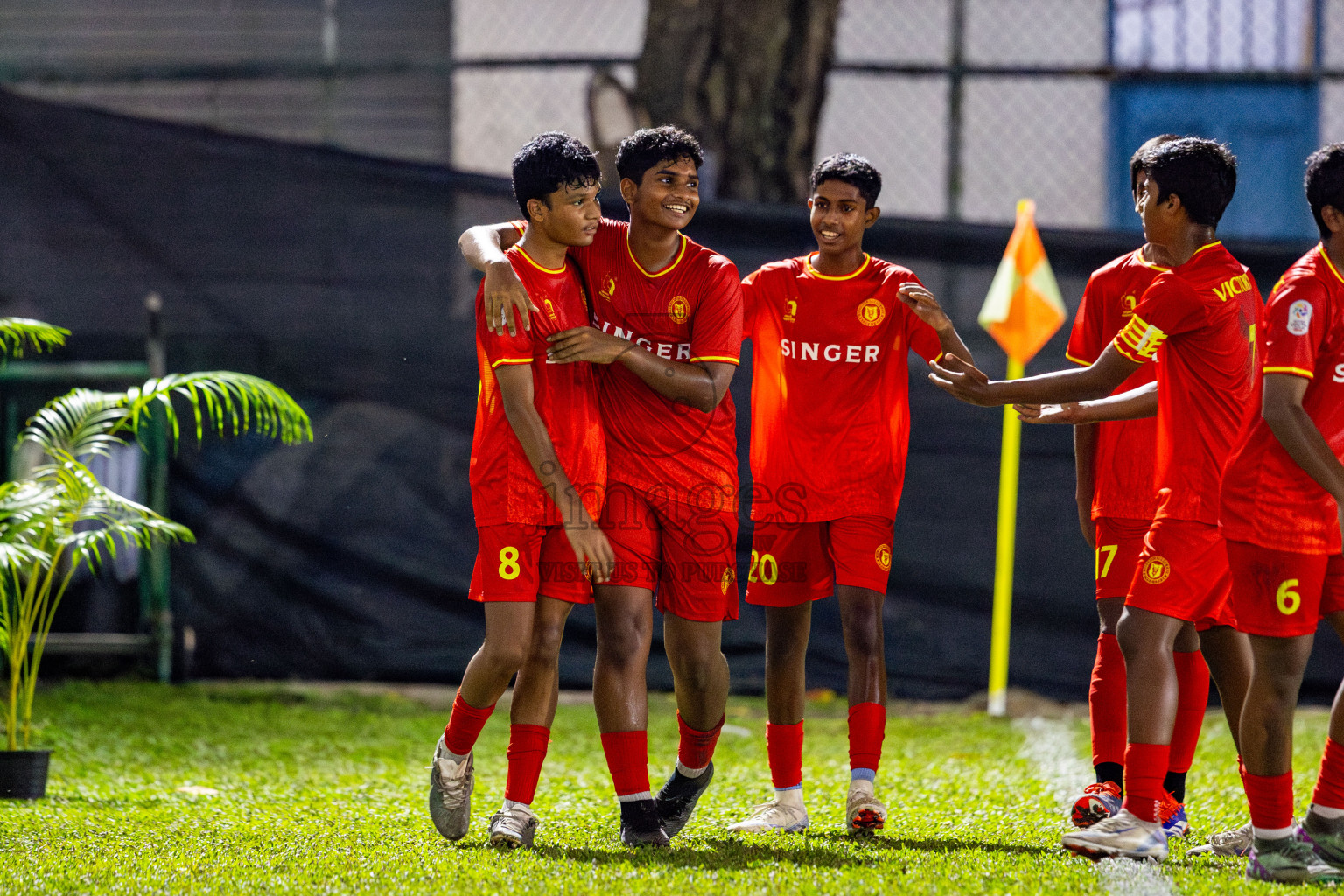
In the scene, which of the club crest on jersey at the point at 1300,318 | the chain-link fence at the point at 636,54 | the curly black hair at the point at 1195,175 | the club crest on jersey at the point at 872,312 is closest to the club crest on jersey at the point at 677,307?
the club crest on jersey at the point at 872,312

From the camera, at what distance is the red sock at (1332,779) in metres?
3.22

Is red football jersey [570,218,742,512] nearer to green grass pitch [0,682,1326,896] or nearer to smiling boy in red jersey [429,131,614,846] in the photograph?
smiling boy in red jersey [429,131,614,846]

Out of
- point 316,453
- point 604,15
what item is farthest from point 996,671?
point 604,15

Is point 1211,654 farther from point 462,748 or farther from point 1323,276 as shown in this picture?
point 462,748

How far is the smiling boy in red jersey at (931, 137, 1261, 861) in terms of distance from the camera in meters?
3.49

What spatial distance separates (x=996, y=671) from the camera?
6426 mm

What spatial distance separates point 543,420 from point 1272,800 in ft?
6.64

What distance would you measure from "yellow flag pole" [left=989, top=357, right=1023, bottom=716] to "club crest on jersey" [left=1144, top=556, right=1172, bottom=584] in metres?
2.63

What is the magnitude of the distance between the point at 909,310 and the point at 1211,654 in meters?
1.33

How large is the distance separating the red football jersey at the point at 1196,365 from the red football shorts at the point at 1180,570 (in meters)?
0.04

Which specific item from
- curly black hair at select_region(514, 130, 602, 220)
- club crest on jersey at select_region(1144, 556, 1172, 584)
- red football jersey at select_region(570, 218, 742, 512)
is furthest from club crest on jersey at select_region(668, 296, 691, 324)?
club crest on jersey at select_region(1144, 556, 1172, 584)

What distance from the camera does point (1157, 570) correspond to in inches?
140

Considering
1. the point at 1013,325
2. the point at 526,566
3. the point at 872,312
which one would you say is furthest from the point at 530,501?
the point at 1013,325

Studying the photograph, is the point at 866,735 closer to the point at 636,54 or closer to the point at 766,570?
the point at 766,570
